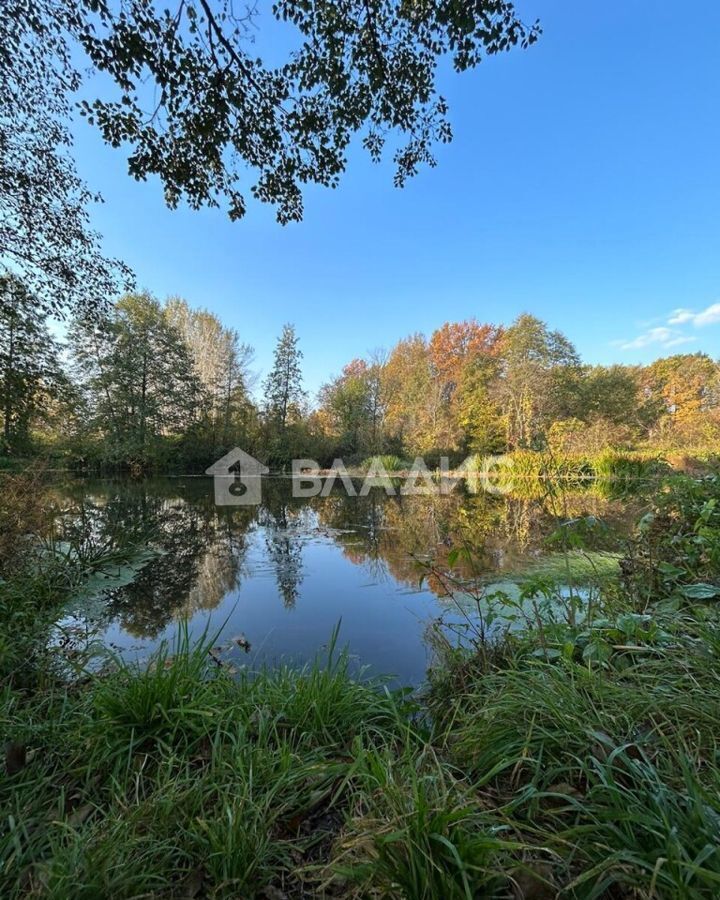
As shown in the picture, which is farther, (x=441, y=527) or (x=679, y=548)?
(x=441, y=527)

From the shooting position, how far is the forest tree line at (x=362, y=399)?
17750 millimetres

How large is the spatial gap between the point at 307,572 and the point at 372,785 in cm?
356

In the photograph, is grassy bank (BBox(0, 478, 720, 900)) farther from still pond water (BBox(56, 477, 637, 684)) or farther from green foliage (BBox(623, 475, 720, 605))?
still pond water (BBox(56, 477, 637, 684))

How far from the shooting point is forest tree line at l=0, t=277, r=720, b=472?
17.8 m

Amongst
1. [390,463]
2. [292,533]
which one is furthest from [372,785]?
[390,463]

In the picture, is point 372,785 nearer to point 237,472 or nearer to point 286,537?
point 286,537

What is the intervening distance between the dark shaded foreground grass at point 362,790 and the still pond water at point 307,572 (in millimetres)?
599

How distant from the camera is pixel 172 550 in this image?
5.47 m

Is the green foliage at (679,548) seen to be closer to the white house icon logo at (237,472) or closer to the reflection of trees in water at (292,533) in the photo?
the reflection of trees in water at (292,533)

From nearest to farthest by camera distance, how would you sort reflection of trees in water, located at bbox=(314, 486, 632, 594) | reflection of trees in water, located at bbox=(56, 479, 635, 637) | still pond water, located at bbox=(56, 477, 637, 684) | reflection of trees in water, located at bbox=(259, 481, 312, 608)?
still pond water, located at bbox=(56, 477, 637, 684)
reflection of trees in water, located at bbox=(56, 479, 635, 637)
reflection of trees in water, located at bbox=(259, 481, 312, 608)
reflection of trees in water, located at bbox=(314, 486, 632, 594)


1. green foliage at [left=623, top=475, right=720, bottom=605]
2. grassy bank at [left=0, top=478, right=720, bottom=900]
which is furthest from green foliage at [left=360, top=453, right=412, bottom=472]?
grassy bank at [left=0, top=478, right=720, bottom=900]

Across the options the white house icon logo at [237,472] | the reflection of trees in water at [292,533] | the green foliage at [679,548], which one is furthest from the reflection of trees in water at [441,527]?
the white house icon logo at [237,472]

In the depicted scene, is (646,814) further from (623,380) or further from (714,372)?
(714,372)

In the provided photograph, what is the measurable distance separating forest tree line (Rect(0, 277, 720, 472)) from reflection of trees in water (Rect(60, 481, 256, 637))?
8567 millimetres
